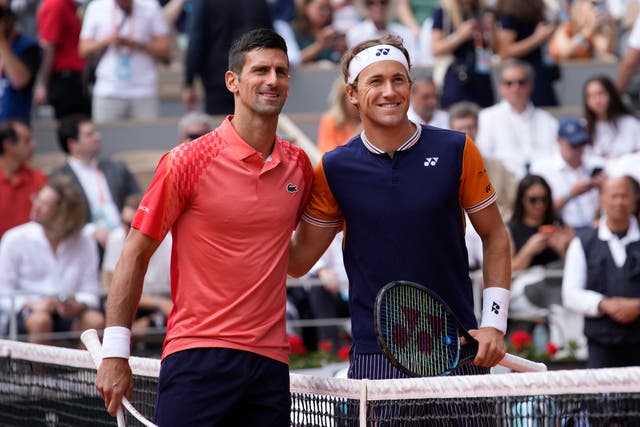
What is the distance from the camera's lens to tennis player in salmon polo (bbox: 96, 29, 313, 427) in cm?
512

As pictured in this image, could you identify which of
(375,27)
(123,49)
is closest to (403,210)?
(123,49)

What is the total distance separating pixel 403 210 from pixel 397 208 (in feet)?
0.08

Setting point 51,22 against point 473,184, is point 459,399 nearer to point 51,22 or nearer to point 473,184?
point 473,184

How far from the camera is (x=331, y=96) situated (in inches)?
571

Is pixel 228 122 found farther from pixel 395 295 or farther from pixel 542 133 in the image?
pixel 542 133

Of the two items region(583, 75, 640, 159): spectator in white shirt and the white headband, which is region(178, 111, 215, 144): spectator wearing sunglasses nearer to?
region(583, 75, 640, 159): spectator in white shirt

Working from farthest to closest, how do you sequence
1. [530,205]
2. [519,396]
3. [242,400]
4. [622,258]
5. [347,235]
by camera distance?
[530,205] → [622,258] → [347,235] → [242,400] → [519,396]

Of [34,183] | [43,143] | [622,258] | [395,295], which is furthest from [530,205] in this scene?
[395,295]

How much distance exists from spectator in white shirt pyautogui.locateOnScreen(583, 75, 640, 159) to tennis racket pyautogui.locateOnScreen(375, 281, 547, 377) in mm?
8164

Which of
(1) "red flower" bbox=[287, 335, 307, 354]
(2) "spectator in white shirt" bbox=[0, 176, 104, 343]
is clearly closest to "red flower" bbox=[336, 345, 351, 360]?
(1) "red flower" bbox=[287, 335, 307, 354]

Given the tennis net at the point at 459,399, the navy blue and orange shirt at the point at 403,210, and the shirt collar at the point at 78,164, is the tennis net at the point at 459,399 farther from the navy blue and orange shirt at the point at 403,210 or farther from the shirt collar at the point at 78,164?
the shirt collar at the point at 78,164

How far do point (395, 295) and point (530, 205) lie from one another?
6580 mm

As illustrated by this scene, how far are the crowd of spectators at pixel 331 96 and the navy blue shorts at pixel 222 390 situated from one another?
558 centimetres

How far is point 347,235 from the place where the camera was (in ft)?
18.1
